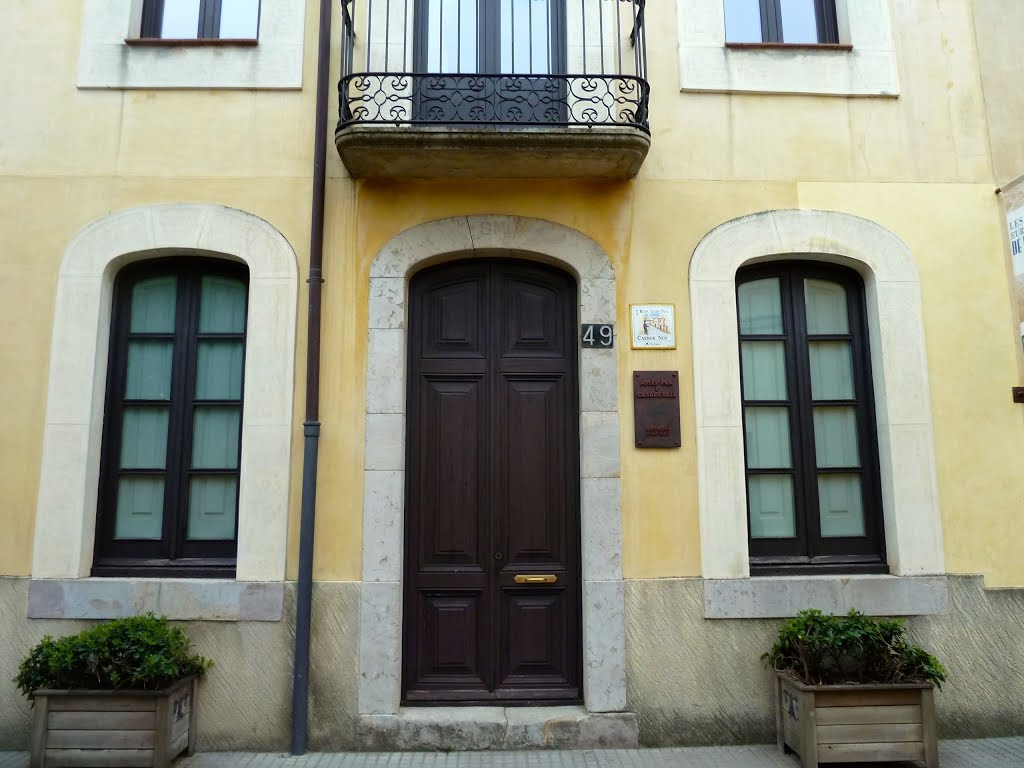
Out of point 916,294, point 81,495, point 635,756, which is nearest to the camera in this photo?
point 635,756

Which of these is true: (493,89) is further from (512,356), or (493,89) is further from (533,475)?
(533,475)

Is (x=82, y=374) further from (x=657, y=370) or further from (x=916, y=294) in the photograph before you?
(x=916, y=294)

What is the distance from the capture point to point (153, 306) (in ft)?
19.6

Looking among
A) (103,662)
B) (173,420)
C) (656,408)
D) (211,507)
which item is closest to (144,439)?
(173,420)

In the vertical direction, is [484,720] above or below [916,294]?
below

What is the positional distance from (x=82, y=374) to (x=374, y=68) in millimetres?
3376

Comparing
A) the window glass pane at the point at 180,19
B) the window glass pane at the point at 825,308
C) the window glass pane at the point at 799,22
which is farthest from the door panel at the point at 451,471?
the window glass pane at the point at 799,22

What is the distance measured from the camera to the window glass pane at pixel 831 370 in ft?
19.7

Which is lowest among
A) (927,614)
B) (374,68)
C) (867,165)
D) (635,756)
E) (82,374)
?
(635,756)

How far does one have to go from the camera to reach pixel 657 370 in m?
5.73

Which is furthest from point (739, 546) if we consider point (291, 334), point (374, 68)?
point (374, 68)

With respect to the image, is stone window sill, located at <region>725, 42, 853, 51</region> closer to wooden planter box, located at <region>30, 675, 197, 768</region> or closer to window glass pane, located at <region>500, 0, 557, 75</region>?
window glass pane, located at <region>500, 0, 557, 75</region>

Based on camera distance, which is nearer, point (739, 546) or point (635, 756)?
point (635, 756)

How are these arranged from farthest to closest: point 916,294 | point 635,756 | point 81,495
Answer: point 916,294, point 81,495, point 635,756
